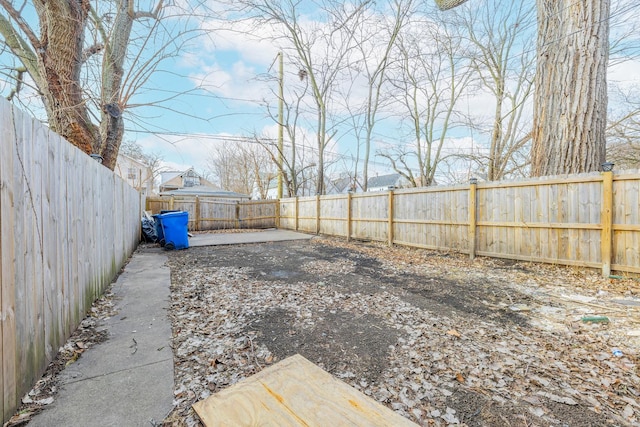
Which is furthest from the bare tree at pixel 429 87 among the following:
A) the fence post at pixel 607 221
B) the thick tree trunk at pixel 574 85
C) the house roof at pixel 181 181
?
the house roof at pixel 181 181

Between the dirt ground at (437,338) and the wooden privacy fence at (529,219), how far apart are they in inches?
15.6

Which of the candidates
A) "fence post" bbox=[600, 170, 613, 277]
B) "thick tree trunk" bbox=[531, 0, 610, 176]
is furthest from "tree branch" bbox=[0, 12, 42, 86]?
"thick tree trunk" bbox=[531, 0, 610, 176]

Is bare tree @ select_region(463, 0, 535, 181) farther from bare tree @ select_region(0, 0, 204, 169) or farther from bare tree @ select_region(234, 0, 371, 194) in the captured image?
bare tree @ select_region(0, 0, 204, 169)

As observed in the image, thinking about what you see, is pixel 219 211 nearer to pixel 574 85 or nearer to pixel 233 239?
pixel 233 239

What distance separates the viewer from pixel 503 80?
10117 mm

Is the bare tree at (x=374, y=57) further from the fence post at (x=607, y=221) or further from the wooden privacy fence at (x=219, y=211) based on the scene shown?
the fence post at (x=607, y=221)

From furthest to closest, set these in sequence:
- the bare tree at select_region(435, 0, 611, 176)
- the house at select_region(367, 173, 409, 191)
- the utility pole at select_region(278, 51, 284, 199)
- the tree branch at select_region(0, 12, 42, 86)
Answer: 1. the house at select_region(367, 173, 409, 191)
2. the utility pole at select_region(278, 51, 284, 199)
3. the bare tree at select_region(435, 0, 611, 176)
4. the tree branch at select_region(0, 12, 42, 86)

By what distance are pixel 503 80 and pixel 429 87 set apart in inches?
101

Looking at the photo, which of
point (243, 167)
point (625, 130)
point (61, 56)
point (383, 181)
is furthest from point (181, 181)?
point (625, 130)

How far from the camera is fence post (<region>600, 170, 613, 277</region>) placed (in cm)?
399

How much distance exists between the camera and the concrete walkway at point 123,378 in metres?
1.41

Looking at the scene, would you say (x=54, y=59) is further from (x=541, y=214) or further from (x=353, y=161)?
(x=353, y=161)

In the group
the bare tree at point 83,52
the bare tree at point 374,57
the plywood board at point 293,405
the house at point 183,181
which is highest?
the bare tree at point 374,57

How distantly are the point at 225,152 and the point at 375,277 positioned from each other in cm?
2150
